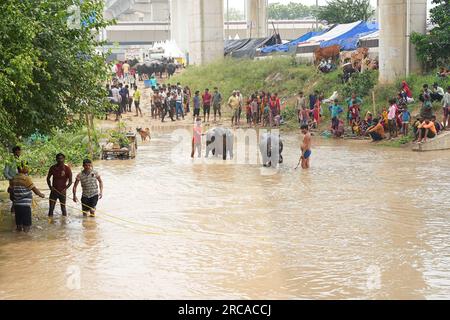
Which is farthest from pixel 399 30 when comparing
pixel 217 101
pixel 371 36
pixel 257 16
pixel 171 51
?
pixel 257 16

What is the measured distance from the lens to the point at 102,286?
10938 millimetres

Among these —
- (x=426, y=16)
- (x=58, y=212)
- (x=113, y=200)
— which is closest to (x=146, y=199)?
(x=113, y=200)

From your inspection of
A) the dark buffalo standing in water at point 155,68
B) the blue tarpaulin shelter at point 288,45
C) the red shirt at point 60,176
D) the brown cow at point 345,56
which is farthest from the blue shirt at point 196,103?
the red shirt at point 60,176

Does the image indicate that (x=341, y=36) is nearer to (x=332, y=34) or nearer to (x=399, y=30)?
(x=332, y=34)

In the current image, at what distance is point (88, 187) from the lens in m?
15.2

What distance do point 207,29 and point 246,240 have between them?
1400 inches

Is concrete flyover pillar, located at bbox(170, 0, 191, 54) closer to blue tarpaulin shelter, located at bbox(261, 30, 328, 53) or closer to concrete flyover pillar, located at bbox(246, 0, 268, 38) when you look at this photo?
concrete flyover pillar, located at bbox(246, 0, 268, 38)

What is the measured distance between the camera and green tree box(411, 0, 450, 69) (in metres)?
30.9

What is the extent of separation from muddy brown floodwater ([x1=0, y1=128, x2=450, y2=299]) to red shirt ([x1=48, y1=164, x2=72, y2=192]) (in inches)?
27.0

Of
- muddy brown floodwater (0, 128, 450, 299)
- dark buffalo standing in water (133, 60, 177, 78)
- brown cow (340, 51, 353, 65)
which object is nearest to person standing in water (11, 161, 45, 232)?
muddy brown floodwater (0, 128, 450, 299)

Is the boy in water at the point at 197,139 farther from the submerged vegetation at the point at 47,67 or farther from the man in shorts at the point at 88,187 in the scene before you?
the man in shorts at the point at 88,187

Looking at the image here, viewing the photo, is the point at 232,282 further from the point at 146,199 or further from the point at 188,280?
the point at 146,199

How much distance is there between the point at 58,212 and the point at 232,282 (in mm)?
6366

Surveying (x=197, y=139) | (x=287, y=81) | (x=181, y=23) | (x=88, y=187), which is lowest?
(x=88, y=187)
